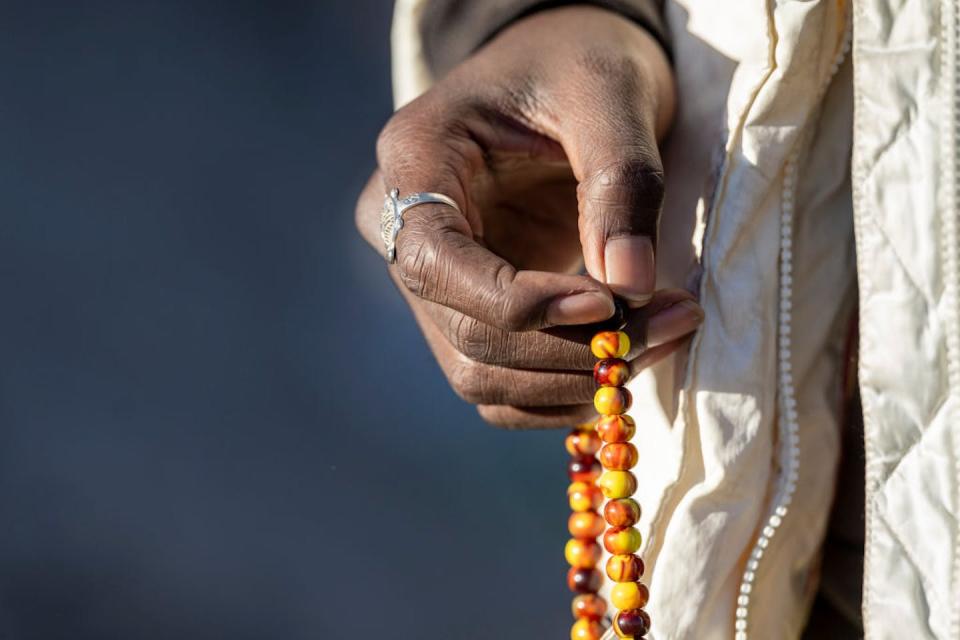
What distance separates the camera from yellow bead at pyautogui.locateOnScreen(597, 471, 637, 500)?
1.76 ft

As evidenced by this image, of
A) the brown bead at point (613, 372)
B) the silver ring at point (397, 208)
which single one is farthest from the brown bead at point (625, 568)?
the silver ring at point (397, 208)

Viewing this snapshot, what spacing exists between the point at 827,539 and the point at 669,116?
32cm

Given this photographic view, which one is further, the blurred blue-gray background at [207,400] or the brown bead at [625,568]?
the blurred blue-gray background at [207,400]

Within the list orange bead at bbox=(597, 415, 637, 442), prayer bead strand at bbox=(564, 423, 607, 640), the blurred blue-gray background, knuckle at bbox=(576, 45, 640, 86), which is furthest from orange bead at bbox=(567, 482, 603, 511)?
the blurred blue-gray background

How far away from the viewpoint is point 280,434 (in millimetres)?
1412

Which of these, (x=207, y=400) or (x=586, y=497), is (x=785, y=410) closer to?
(x=586, y=497)

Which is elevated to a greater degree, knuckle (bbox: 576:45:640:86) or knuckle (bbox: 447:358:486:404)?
knuckle (bbox: 576:45:640:86)

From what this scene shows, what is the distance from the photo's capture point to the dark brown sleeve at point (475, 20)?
686 millimetres

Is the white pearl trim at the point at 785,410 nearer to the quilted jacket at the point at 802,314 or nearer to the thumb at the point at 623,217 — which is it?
the quilted jacket at the point at 802,314

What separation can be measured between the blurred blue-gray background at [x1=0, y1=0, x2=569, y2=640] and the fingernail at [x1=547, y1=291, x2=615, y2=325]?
916 millimetres

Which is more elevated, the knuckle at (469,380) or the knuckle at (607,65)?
the knuckle at (607,65)

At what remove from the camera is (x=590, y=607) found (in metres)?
0.71

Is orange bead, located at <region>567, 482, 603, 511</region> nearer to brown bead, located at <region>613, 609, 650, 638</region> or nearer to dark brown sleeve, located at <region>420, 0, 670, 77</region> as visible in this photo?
brown bead, located at <region>613, 609, 650, 638</region>

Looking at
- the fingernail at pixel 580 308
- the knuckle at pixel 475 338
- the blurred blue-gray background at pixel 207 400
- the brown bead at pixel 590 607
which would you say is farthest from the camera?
the blurred blue-gray background at pixel 207 400
